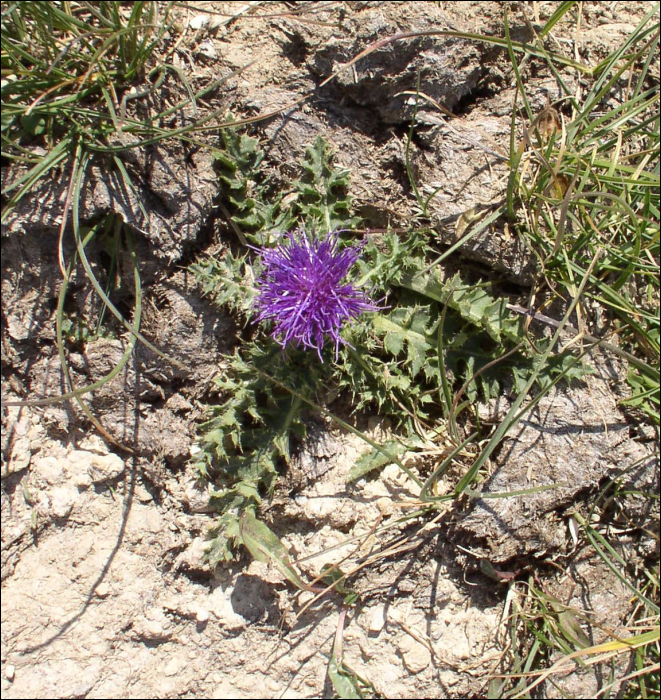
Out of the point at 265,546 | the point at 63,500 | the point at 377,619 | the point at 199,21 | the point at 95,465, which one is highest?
the point at 199,21

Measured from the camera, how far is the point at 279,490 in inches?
119

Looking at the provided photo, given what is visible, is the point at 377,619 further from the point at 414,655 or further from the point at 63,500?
the point at 63,500

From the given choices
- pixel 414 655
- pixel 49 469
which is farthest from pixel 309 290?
pixel 414 655

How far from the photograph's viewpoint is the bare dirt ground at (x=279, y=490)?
2895 millimetres

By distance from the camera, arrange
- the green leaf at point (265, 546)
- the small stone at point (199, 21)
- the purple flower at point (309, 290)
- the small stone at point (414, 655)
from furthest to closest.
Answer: the small stone at point (199, 21) < the small stone at point (414, 655) < the green leaf at point (265, 546) < the purple flower at point (309, 290)

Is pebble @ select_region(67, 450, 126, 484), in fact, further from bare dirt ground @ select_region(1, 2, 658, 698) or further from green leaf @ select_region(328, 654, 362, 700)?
green leaf @ select_region(328, 654, 362, 700)

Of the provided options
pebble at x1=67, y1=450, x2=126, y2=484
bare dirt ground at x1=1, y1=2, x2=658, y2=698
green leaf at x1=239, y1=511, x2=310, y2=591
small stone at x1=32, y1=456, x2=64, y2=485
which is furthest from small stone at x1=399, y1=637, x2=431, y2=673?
small stone at x1=32, y1=456, x2=64, y2=485

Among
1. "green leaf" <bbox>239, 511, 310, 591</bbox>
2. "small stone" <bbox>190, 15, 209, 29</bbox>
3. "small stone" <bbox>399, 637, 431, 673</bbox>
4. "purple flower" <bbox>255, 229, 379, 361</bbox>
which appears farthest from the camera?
"small stone" <bbox>190, 15, 209, 29</bbox>

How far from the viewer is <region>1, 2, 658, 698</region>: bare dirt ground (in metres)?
2.89

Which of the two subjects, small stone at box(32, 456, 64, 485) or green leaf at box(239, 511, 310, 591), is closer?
green leaf at box(239, 511, 310, 591)

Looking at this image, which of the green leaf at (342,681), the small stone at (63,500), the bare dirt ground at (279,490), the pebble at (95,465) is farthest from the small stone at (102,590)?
the green leaf at (342,681)

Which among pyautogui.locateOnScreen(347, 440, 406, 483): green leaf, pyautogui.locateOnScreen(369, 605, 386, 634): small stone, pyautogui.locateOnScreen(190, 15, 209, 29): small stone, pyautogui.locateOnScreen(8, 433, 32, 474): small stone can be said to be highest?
pyautogui.locateOnScreen(190, 15, 209, 29): small stone

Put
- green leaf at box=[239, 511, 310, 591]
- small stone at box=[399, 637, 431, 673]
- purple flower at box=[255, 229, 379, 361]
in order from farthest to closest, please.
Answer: small stone at box=[399, 637, 431, 673], green leaf at box=[239, 511, 310, 591], purple flower at box=[255, 229, 379, 361]

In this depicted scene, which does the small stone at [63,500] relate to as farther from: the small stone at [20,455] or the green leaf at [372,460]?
the green leaf at [372,460]
